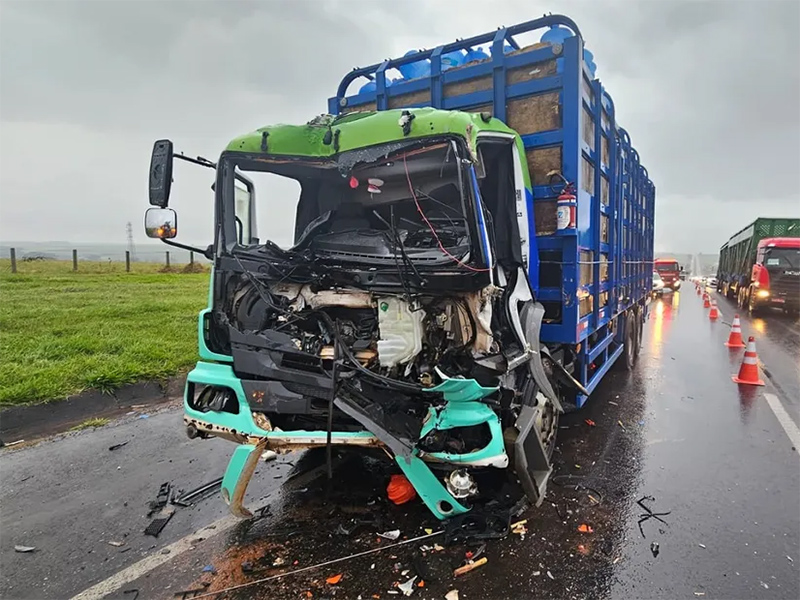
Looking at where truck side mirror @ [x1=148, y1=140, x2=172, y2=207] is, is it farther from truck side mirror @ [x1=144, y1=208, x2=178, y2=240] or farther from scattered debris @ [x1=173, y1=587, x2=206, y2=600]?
scattered debris @ [x1=173, y1=587, x2=206, y2=600]

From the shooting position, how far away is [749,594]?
102 inches

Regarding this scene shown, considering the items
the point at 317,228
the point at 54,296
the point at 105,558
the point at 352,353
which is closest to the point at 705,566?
the point at 352,353

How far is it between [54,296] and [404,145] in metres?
12.1

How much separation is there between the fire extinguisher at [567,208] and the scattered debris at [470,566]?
2367mm

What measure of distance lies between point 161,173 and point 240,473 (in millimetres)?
2040

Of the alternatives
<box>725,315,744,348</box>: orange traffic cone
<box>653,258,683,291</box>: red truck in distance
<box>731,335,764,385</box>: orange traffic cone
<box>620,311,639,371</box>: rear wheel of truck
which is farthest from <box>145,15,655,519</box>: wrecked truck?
<box>653,258,683,291</box>: red truck in distance

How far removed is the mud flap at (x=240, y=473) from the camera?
295 centimetres

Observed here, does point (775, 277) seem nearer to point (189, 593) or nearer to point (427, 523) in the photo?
point (427, 523)

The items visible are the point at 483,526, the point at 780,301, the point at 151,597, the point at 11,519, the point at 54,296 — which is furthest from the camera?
the point at 780,301

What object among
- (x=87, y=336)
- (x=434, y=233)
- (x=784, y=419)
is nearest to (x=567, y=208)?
(x=434, y=233)

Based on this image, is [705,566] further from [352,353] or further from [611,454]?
[352,353]

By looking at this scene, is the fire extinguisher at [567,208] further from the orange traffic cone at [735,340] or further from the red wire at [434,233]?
the orange traffic cone at [735,340]

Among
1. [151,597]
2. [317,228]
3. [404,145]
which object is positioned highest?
[404,145]

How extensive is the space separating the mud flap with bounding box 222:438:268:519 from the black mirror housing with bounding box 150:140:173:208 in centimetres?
174
